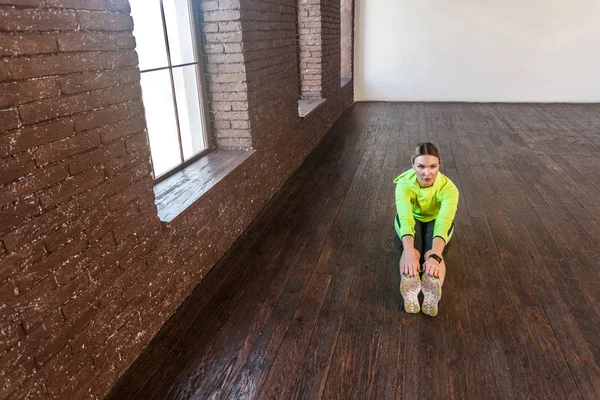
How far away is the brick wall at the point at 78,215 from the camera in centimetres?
126

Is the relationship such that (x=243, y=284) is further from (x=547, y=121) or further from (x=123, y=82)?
(x=547, y=121)

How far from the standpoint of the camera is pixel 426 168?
244 cm

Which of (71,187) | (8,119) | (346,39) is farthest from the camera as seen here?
(346,39)

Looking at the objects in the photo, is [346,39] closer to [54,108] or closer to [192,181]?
[192,181]

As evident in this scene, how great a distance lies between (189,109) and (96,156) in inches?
49.6

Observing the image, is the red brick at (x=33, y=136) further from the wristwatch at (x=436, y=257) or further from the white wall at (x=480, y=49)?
the white wall at (x=480, y=49)

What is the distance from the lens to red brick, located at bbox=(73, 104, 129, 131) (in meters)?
1.49

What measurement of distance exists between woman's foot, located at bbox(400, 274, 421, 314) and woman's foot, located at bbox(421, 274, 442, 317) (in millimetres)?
38

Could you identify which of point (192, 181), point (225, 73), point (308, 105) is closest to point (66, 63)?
point (192, 181)

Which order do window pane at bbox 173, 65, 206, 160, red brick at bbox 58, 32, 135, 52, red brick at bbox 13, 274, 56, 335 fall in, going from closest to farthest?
1. red brick at bbox 13, 274, 56, 335
2. red brick at bbox 58, 32, 135, 52
3. window pane at bbox 173, 65, 206, 160

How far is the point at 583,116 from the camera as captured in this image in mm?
6812

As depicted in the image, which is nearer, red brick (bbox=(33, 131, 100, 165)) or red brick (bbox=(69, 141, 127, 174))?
red brick (bbox=(33, 131, 100, 165))

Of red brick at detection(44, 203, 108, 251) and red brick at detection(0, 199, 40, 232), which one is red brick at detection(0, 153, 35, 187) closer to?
red brick at detection(0, 199, 40, 232)

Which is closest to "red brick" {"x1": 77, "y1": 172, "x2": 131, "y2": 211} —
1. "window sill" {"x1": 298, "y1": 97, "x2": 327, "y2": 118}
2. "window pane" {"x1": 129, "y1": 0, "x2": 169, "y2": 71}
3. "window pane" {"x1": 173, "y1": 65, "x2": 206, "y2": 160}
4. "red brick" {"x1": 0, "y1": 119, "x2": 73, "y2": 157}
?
"red brick" {"x1": 0, "y1": 119, "x2": 73, "y2": 157}
